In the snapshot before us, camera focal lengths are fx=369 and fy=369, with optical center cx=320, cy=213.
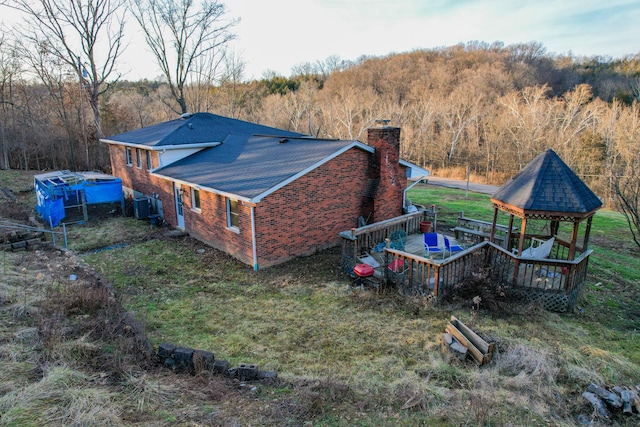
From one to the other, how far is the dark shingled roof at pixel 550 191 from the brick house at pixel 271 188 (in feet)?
15.8

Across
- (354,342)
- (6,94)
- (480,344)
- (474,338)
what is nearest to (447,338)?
(474,338)

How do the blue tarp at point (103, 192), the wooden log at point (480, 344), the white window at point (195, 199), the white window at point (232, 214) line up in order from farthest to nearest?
the blue tarp at point (103, 192) → the white window at point (195, 199) → the white window at point (232, 214) → the wooden log at point (480, 344)

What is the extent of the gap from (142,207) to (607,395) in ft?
56.7

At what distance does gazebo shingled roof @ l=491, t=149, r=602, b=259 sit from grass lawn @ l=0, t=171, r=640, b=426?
232 centimetres

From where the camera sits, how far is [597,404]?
5164 millimetres

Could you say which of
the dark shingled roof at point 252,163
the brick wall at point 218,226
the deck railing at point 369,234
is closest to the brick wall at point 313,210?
the dark shingled roof at point 252,163

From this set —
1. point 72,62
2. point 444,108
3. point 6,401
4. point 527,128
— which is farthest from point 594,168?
point 72,62

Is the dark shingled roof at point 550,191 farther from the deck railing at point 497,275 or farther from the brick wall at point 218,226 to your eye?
the brick wall at point 218,226

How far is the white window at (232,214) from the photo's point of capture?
12.1 m

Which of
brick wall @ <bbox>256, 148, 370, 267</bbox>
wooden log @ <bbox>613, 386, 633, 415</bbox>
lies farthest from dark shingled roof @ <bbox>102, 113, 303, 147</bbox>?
wooden log @ <bbox>613, 386, 633, 415</bbox>

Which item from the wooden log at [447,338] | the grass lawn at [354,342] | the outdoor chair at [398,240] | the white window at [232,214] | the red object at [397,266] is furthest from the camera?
the white window at [232,214]

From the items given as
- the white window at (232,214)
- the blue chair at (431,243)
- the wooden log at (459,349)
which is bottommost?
the wooden log at (459,349)

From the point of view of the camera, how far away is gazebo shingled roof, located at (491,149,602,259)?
8.78 meters

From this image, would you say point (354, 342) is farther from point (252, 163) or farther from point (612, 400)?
point (252, 163)
